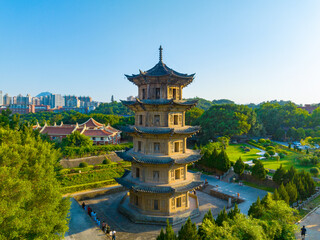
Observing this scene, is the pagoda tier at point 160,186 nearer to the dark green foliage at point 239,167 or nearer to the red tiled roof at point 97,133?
the dark green foliage at point 239,167

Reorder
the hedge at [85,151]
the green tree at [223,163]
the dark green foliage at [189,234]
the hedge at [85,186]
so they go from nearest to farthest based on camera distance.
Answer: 1. the dark green foliage at [189,234]
2. the hedge at [85,186]
3. the green tree at [223,163]
4. the hedge at [85,151]

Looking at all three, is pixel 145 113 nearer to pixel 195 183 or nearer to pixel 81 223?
pixel 195 183

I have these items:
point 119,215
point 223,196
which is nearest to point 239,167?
point 223,196

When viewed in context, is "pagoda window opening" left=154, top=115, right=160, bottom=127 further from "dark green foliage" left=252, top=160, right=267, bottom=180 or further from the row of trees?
"dark green foliage" left=252, top=160, right=267, bottom=180

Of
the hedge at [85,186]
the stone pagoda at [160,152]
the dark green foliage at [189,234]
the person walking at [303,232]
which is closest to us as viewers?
the dark green foliage at [189,234]

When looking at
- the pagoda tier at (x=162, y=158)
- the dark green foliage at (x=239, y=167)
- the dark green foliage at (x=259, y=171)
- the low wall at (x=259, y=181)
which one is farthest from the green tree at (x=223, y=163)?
the pagoda tier at (x=162, y=158)

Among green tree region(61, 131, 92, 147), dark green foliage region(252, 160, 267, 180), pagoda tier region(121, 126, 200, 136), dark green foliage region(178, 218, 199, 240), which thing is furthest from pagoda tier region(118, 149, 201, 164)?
green tree region(61, 131, 92, 147)
